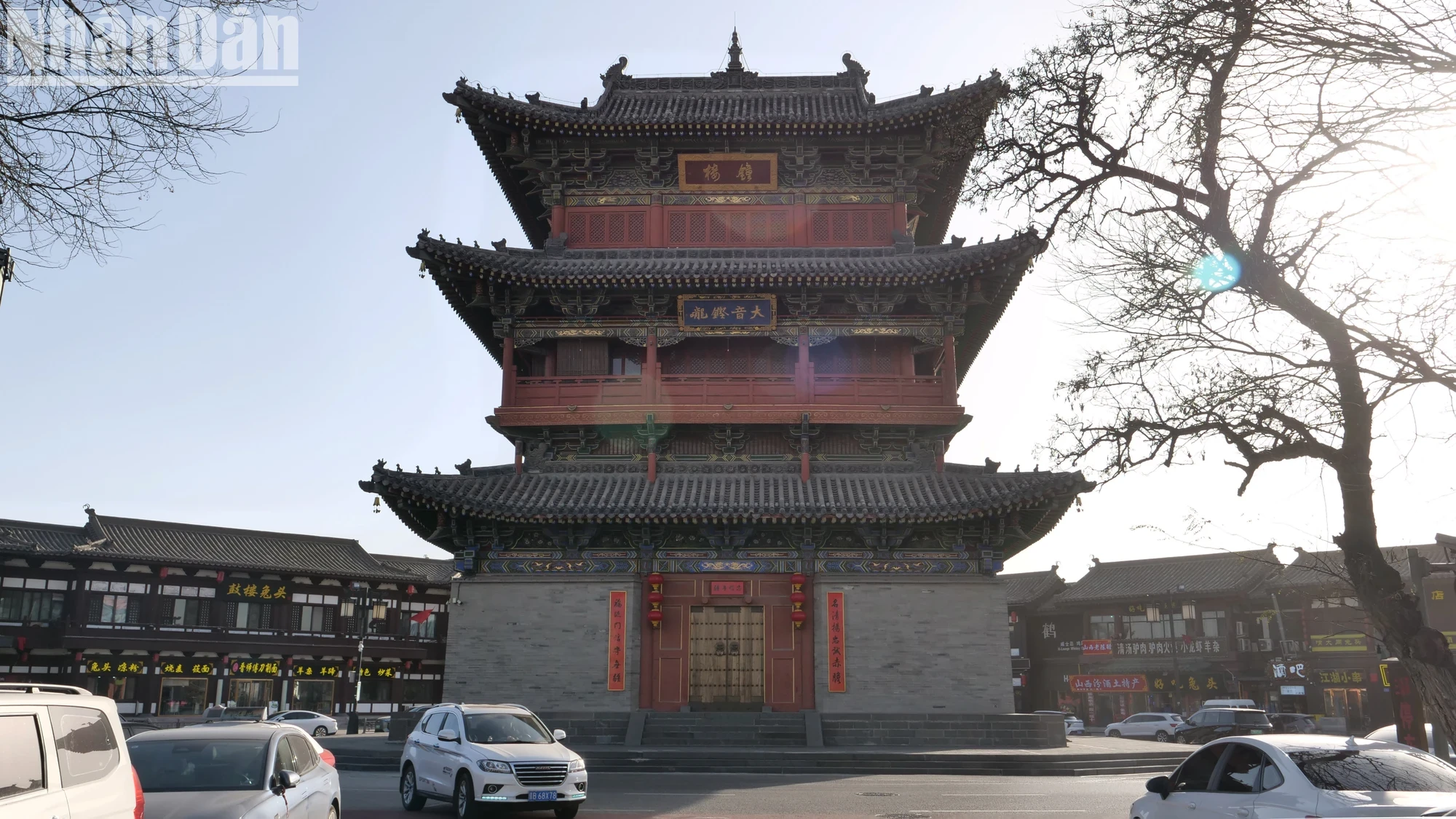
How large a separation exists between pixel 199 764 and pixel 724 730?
559 inches

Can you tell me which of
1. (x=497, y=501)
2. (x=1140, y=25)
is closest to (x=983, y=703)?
(x=497, y=501)

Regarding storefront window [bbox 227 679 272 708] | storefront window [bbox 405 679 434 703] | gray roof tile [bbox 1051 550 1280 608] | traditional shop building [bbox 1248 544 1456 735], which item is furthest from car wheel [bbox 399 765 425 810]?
gray roof tile [bbox 1051 550 1280 608]

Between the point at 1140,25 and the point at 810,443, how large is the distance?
51.1ft

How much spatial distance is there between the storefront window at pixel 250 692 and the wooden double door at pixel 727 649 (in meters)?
29.4

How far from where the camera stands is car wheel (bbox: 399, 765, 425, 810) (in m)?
13.3

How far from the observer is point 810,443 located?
2395 centimetres

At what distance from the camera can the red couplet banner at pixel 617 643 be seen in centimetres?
2223

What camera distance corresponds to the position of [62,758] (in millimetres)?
5711

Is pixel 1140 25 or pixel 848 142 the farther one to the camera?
pixel 848 142

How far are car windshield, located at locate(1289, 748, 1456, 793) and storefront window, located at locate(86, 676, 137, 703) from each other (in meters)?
45.8

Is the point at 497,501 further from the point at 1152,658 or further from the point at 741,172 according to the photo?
the point at 1152,658

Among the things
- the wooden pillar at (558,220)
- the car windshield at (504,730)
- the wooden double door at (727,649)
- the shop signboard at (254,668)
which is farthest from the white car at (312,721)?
the car windshield at (504,730)

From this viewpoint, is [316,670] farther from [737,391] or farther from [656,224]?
[737,391]

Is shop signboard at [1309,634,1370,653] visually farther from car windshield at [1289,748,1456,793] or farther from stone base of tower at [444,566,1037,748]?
car windshield at [1289,748,1456,793]
